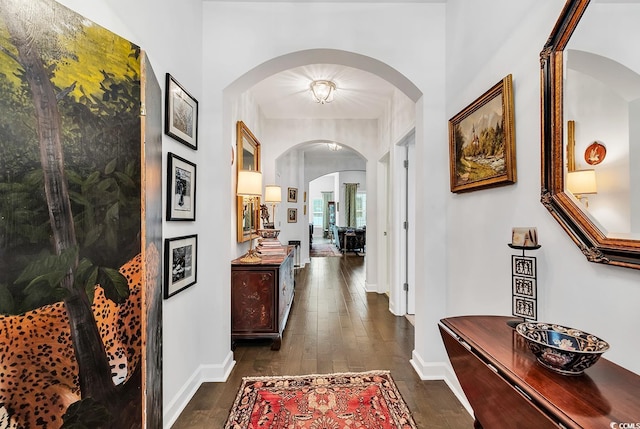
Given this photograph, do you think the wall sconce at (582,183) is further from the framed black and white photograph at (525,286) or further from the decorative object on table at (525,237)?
the framed black and white photograph at (525,286)

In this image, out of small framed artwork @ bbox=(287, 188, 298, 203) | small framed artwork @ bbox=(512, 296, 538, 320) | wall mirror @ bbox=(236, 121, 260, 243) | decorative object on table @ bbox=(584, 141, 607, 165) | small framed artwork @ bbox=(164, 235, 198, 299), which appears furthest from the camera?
small framed artwork @ bbox=(287, 188, 298, 203)

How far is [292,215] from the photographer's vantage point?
22.8 ft

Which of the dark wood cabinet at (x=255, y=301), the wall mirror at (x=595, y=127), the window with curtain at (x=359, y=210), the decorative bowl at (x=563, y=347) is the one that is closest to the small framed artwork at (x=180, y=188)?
the dark wood cabinet at (x=255, y=301)

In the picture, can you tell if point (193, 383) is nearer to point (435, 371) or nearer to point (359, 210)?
point (435, 371)

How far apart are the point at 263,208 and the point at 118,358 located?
3352 mm

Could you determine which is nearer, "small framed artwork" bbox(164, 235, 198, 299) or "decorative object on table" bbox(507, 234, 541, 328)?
"decorative object on table" bbox(507, 234, 541, 328)

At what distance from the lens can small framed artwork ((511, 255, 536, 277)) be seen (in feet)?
4.28

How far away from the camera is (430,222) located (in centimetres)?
228

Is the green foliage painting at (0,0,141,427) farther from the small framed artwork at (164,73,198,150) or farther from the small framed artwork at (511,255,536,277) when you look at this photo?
the small framed artwork at (511,255,536,277)

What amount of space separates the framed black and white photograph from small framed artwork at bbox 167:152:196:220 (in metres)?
1.95

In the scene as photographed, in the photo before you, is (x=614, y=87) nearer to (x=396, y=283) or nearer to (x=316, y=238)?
(x=396, y=283)

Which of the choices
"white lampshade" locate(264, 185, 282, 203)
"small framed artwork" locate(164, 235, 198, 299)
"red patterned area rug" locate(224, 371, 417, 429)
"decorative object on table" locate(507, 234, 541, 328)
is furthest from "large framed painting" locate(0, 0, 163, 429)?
"white lampshade" locate(264, 185, 282, 203)

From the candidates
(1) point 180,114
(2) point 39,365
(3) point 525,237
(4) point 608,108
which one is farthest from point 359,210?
(2) point 39,365

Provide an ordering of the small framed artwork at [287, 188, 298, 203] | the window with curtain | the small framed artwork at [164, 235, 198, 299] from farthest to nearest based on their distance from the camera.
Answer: the window with curtain → the small framed artwork at [287, 188, 298, 203] → the small framed artwork at [164, 235, 198, 299]
